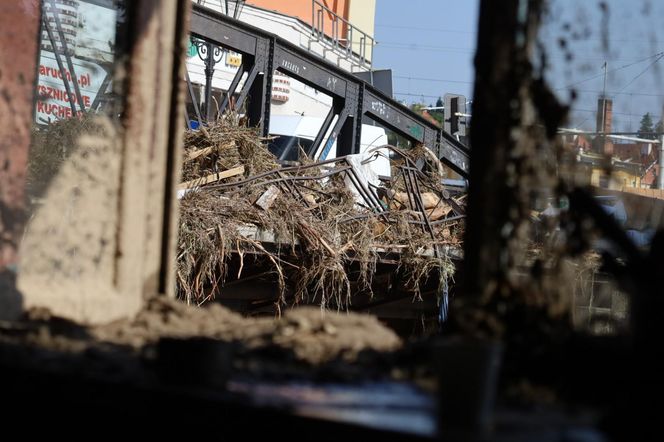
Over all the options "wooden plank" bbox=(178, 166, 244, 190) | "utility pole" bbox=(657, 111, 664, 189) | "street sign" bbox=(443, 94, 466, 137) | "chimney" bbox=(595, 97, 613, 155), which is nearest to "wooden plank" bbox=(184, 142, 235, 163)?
"wooden plank" bbox=(178, 166, 244, 190)

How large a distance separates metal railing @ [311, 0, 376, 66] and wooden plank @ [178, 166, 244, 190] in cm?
2161

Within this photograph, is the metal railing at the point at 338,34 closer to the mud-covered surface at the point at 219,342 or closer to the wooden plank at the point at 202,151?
the wooden plank at the point at 202,151

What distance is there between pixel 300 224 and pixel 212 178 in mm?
1159

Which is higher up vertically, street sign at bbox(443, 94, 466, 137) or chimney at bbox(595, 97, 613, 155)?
street sign at bbox(443, 94, 466, 137)

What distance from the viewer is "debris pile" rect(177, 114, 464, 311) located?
27.1 ft

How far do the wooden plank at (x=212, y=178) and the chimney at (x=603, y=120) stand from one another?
537 cm

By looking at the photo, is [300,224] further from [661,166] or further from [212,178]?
[661,166]

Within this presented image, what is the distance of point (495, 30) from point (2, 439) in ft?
7.59

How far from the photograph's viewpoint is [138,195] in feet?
14.9

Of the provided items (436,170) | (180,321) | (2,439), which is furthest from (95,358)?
(436,170)

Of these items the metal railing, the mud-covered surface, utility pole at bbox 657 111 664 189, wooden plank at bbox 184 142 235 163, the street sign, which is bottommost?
the mud-covered surface

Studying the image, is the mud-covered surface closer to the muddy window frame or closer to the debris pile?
the muddy window frame

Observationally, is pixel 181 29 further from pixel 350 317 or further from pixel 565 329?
pixel 565 329

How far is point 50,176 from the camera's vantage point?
307 inches
